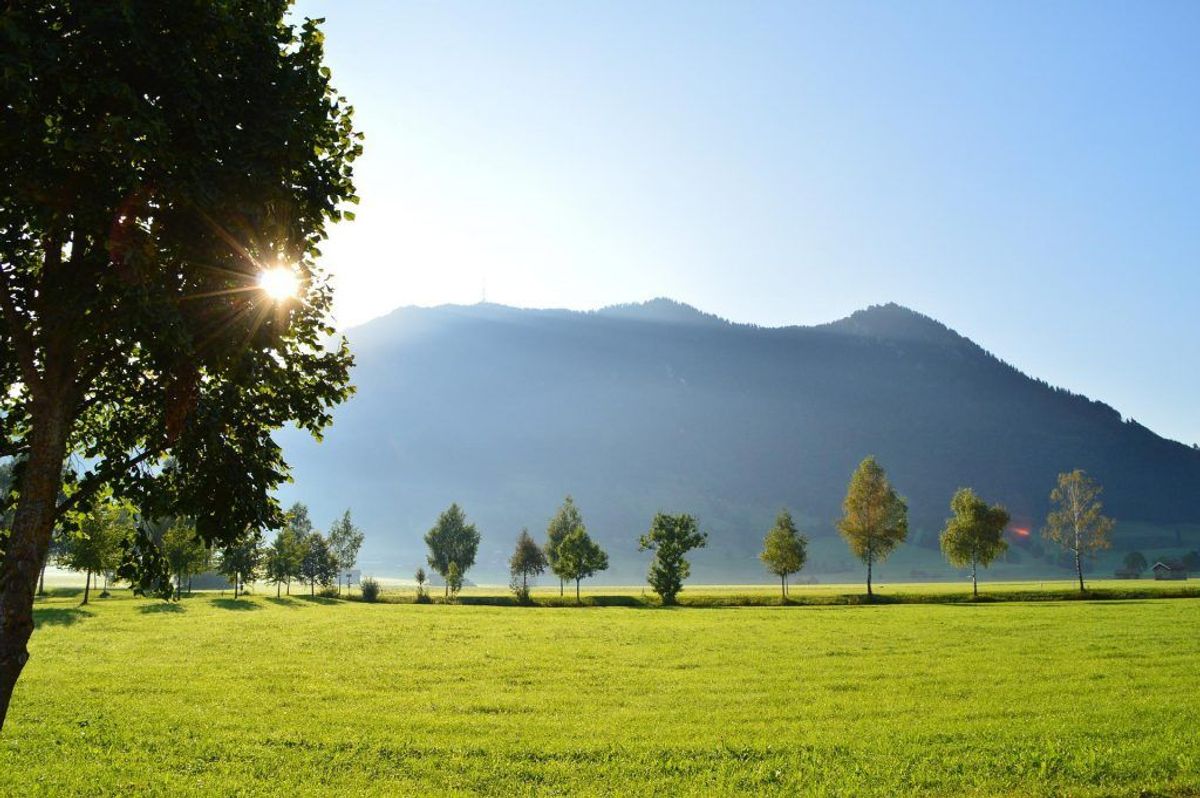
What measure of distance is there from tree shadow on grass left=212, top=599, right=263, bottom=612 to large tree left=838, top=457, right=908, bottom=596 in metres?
74.7

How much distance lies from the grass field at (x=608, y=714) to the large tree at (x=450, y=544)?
9332cm

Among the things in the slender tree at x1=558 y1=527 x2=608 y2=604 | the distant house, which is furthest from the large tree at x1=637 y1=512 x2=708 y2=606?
the distant house

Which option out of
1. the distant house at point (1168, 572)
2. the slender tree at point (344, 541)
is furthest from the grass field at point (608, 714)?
the distant house at point (1168, 572)

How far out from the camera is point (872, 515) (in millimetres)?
96812

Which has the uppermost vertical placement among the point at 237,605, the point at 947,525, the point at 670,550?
the point at 947,525

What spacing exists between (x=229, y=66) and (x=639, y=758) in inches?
675

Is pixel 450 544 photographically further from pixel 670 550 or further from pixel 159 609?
pixel 159 609

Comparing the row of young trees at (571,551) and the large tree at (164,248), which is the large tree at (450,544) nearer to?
the row of young trees at (571,551)

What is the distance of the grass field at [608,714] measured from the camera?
52.7 feet

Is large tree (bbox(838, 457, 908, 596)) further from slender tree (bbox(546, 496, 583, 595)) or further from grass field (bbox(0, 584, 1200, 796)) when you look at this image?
grass field (bbox(0, 584, 1200, 796))

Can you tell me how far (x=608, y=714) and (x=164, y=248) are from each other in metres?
18.9

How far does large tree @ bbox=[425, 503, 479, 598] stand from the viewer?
13738cm

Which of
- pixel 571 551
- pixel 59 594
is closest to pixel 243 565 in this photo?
pixel 59 594

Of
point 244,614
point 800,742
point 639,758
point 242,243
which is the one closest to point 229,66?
point 242,243
